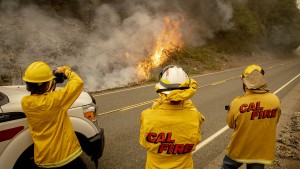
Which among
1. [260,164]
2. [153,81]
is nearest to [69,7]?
[153,81]

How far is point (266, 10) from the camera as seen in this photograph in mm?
47781

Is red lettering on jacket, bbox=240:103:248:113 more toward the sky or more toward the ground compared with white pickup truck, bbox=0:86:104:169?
more toward the sky

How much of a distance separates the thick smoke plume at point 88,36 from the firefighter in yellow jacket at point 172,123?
11.4 m

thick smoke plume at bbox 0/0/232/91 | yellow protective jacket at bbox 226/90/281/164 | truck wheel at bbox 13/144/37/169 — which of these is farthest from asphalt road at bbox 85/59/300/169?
thick smoke plume at bbox 0/0/232/91

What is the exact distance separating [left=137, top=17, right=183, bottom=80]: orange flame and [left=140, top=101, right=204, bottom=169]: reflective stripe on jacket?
14.6 metres

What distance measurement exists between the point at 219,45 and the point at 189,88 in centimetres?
3624

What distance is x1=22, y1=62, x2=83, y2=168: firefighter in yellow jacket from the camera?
3.19 m

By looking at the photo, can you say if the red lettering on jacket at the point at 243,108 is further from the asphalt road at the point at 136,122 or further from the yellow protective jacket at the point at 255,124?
the asphalt road at the point at 136,122

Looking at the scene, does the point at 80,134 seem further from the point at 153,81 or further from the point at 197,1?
the point at 197,1

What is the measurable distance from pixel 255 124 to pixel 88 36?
18872 mm

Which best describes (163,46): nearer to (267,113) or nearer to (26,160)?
(267,113)

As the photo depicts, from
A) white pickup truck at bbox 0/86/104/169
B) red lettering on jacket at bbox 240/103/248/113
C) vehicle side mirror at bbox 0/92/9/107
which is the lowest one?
white pickup truck at bbox 0/86/104/169

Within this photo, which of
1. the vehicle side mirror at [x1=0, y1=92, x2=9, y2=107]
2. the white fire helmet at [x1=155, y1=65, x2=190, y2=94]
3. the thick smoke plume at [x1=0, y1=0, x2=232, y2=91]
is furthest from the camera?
the thick smoke plume at [x1=0, y1=0, x2=232, y2=91]

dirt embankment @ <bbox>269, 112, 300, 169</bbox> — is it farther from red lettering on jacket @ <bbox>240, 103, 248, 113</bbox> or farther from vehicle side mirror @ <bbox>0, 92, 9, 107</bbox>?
vehicle side mirror @ <bbox>0, 92, 9, 107</bbox>
